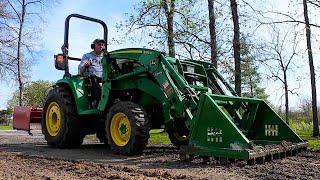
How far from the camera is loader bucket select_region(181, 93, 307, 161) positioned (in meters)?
5.52

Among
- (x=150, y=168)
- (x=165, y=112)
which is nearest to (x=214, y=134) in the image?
(x=150, y=168)

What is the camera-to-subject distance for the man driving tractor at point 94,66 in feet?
27.3

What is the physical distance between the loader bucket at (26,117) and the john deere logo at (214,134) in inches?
227

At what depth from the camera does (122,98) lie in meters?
7.96

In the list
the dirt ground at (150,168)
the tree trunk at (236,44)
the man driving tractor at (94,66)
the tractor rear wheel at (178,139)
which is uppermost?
the tree trunk at (236,44)

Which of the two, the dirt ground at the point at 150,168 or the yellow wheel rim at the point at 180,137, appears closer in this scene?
the dirt ground at the point at 150,168

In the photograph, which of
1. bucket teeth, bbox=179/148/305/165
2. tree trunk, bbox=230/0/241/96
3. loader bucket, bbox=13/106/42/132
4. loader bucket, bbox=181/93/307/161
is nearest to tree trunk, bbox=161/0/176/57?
tree trunk, bbox=230/0/241/96

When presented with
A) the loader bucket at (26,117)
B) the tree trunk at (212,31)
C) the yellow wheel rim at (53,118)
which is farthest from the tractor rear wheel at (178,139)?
the tree trunk at (212,31)

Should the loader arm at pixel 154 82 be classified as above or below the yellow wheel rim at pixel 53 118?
above

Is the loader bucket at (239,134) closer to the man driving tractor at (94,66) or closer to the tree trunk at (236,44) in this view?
the man driving tractor at (94,66)

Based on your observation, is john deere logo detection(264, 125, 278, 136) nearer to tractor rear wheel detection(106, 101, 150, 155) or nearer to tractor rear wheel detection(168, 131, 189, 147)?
tractor rear wheel detection(168, 131, 189, 147)

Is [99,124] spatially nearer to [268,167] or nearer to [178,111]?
[178,111]

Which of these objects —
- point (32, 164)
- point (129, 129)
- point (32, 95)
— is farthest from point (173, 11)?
point (32, 95)

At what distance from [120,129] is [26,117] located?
158 inches
